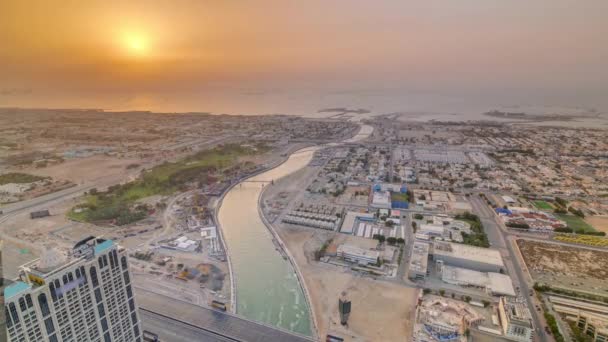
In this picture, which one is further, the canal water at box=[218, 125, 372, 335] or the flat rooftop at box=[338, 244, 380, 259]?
the flat rooftop at box=[338, 244, 380, 259]

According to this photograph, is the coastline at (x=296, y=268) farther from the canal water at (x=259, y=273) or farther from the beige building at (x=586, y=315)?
the beige building at (x=586, y=315)

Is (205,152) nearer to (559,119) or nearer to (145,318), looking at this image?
(145,318)

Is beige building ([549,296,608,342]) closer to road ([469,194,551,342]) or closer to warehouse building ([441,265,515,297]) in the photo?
road ([469,194,551,342])

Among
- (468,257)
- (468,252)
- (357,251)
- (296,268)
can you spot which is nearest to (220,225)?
(296,268)

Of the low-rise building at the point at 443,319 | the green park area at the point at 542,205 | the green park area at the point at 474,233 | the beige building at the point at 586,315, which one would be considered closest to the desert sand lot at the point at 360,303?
the low-rise building at the point at 443,319

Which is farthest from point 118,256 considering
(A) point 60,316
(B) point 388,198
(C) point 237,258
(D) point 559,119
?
(D) point 559,119

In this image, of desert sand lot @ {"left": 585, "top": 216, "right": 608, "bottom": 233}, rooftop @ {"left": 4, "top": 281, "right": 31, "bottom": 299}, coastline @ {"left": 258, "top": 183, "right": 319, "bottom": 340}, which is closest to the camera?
rooftop @ {"left": 4, "top": 281, "right": 31, "bottom": 299}

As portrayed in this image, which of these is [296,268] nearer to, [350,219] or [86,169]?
[350,219]

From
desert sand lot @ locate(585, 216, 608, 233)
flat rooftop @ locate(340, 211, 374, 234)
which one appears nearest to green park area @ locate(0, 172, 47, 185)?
flat rooftop @ locate(340, 211, 374, 234)
